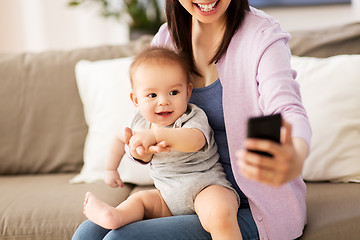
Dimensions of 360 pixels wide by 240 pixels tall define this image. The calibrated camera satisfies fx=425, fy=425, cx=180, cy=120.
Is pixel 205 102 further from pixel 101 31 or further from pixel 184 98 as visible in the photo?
pixel 101 31

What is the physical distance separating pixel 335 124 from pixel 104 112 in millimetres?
831

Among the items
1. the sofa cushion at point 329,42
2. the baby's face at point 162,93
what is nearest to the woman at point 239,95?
the baby's face at point 162,93

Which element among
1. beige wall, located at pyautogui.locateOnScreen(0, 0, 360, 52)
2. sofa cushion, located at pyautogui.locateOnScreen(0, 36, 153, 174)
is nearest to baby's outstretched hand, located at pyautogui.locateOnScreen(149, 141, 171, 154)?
sofa cushion, located at pyautogui.locateOnScreen(0, 36, 153, 174)

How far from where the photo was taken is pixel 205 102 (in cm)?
122

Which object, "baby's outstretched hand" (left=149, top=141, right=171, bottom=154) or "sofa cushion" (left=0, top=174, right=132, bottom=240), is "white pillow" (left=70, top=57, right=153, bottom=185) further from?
"baby's outstretched hand" (left=149, top=141, right=171, bottom=154)

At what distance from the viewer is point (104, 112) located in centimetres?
162

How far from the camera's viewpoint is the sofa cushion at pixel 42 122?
68.2 inches

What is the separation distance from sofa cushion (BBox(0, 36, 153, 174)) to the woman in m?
0.63

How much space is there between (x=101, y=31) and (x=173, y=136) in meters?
1.99

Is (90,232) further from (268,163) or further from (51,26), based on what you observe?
(51,26)

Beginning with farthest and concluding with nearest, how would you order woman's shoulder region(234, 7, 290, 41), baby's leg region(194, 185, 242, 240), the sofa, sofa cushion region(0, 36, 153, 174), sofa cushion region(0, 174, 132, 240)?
sofa cushion region(0, 36, 153, 174) < the sofa < sofa cushion region(0, 174, 132, 240) < woman's shoulder region(234, 7, 290, 41) < baby's leg region(194, 185, 242, 240)

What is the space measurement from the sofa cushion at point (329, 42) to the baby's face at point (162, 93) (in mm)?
693

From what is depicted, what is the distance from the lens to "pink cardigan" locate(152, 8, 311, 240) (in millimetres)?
1041

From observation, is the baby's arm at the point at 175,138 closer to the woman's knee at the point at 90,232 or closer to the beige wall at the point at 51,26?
the woman's knee at the point at 90,232
